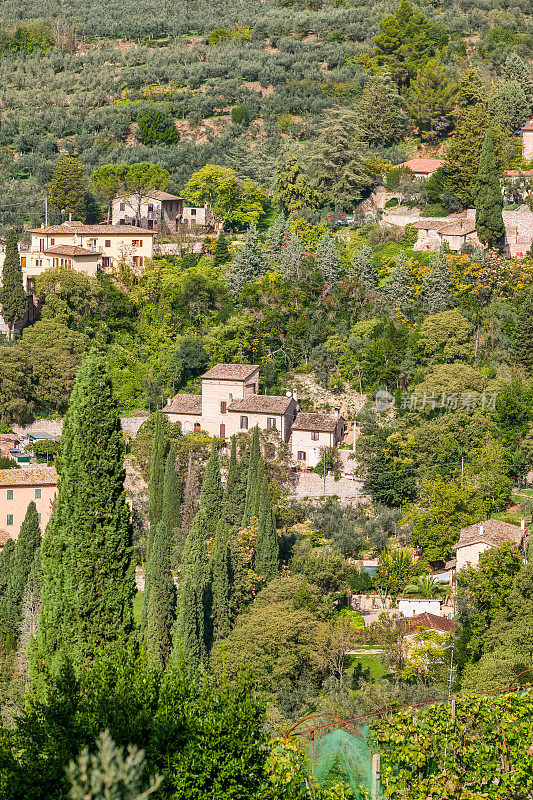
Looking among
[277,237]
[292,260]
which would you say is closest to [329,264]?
[292,260]

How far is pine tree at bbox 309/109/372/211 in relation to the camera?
67250 millimetres

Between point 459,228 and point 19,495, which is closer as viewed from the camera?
point 19,495

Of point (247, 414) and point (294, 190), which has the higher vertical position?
point (294, 190)

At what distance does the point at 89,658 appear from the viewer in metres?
23.8

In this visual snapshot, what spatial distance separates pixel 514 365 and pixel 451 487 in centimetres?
854

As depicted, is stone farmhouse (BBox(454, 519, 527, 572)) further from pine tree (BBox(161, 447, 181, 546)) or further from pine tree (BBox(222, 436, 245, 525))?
pine tree (BBox(161, 447, 181, 546))

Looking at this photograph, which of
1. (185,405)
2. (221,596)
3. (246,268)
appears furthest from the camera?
(246,268)

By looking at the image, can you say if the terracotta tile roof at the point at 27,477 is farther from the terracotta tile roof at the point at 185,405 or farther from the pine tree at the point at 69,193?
the pine tree at the point at 69,193

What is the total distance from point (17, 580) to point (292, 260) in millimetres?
24172

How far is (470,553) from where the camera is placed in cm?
4509

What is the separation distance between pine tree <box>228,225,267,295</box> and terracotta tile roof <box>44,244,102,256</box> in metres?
6.68

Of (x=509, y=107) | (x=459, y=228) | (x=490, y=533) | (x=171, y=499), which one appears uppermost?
(x=509, y=107)

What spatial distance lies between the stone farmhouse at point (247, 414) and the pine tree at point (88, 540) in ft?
Answer: 95.2

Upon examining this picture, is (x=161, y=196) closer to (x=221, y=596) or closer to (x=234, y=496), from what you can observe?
(x=234, y=496)
